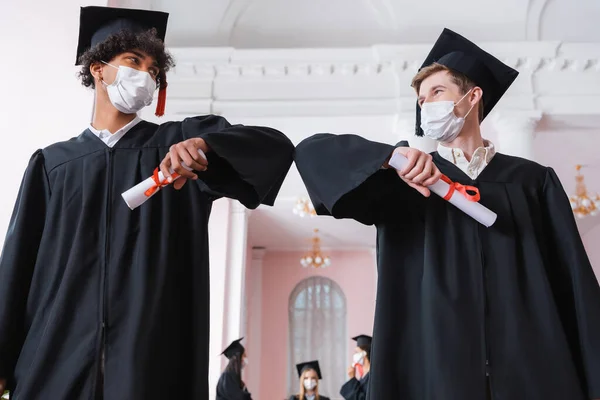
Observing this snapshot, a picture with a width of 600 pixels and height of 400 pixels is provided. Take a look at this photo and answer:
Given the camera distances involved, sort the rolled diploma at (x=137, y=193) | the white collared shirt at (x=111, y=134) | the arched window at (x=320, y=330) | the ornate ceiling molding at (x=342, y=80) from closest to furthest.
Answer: the rolled diploma at (x=137, y=193)
the white collared shirt at (x=111, y=134)
the ornate ceiling molding at (x=342, y=80)
the arched window at (x=320, y=330)

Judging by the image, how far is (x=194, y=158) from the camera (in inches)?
74.6

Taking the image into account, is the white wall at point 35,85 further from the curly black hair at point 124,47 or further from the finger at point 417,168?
the finger at point 417,168

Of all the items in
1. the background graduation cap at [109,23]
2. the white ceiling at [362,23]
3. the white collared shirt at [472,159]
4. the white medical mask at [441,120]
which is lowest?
the white collared shirt at [472,159]

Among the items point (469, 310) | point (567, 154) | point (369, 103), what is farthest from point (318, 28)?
point (469, 310)

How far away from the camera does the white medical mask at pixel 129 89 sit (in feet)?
7.39

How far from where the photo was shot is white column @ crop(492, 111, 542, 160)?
755cm

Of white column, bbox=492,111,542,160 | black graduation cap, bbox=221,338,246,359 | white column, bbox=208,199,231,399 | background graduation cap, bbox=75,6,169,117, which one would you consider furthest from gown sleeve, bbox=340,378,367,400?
background graduation cap, bbox=75,6,169,117

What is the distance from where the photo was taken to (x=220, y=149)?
197 centimetres

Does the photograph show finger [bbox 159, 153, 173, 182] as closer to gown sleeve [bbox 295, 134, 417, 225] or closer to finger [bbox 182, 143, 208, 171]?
finger [bbox 182, 143, 208, 171]

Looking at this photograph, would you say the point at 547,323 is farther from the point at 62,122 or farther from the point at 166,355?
the point at 62,122

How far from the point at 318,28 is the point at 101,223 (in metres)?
6.47

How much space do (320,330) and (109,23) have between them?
14025 millimetres

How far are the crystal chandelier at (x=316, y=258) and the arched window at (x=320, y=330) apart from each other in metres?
1.03

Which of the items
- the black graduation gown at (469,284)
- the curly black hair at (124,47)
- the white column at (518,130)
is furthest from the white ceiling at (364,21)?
the black graduation gown at (469,284)
